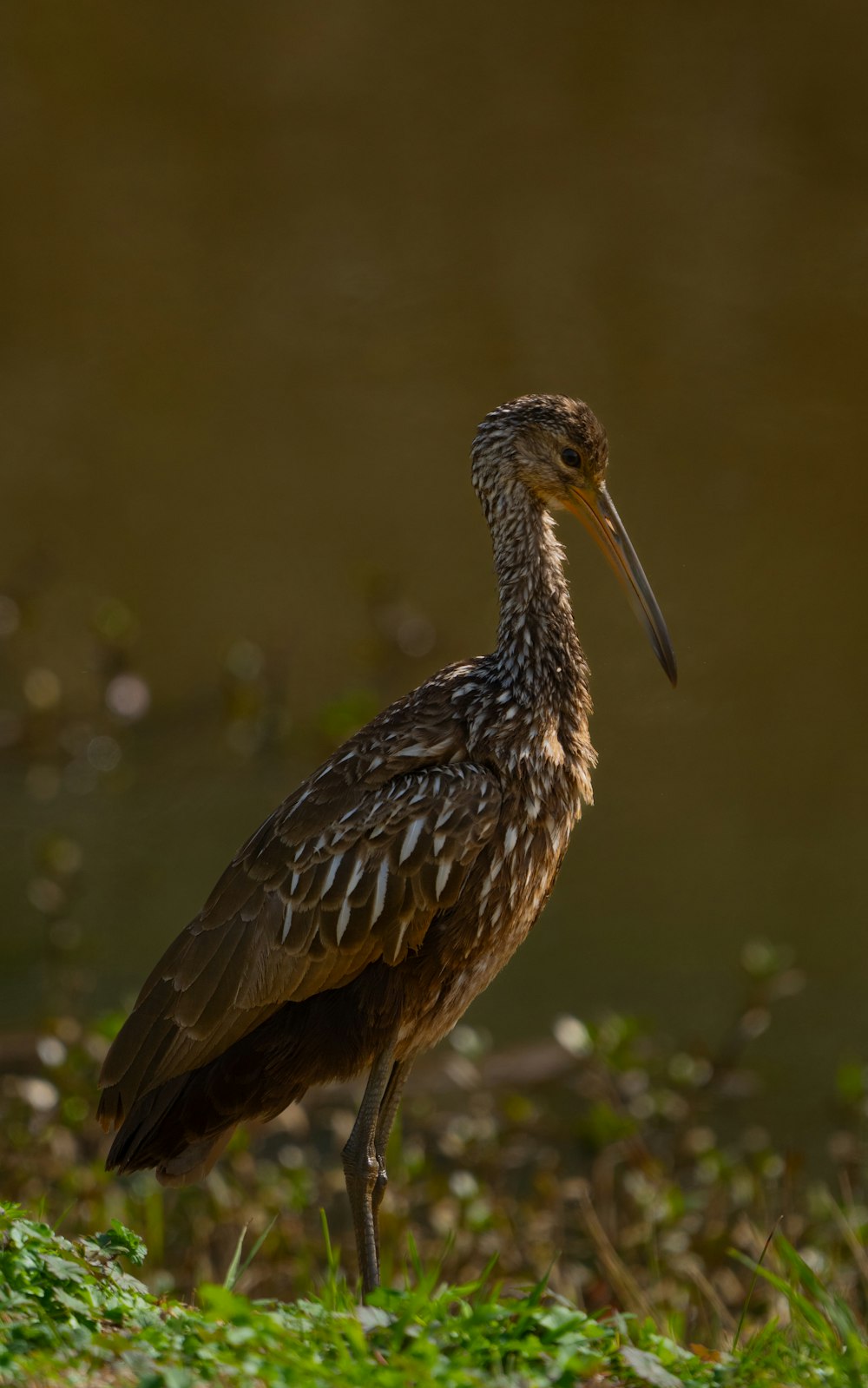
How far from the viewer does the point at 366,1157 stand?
11.7 feet

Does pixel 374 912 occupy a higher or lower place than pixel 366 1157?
higher

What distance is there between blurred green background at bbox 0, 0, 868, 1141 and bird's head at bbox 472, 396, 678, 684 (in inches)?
76.7

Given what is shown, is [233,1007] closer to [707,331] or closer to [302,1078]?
[302,1078]

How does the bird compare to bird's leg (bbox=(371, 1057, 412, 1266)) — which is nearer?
the bird

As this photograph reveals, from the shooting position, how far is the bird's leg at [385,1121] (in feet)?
A: 11.9

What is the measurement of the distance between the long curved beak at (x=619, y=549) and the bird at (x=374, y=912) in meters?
0.02

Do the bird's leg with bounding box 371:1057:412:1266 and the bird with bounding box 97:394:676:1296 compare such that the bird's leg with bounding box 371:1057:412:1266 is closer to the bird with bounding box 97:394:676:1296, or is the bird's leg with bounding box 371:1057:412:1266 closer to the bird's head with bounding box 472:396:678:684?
the bird with bounding box 97:394:676:1296

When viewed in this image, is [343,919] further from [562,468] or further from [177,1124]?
[562,468]

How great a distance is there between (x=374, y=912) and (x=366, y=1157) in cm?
59

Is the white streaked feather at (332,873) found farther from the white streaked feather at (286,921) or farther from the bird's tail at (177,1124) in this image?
the bird's tail at (177,1124)

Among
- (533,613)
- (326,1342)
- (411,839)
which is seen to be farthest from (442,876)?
(326,1342)

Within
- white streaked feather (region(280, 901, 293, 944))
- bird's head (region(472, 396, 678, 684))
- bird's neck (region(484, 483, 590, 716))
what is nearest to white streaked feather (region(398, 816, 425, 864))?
white streaked feather (region(280, 901, 293, 944))

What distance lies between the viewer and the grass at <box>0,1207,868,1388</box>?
96.0 inches

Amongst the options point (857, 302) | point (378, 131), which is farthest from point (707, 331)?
point (378, 131)
